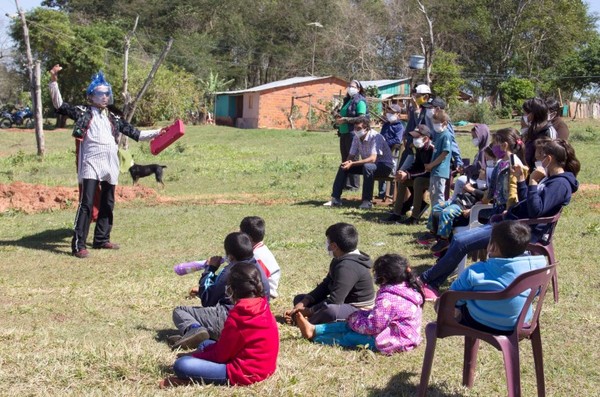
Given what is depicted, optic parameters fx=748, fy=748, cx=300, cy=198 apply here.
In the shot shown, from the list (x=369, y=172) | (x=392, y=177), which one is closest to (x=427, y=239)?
(x=369, y=172)

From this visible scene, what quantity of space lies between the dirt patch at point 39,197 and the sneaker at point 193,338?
833 centimetres

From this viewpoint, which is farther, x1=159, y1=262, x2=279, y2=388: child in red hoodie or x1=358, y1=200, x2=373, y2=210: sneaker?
x1=358, y1=200, x2=373, y2=210: sneaker

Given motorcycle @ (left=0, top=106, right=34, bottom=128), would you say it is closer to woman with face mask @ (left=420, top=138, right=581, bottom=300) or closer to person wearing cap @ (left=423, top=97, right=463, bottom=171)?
person wearing cap @ (left=423, top=97, right=463, bottom=171)

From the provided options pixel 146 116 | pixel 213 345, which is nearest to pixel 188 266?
pixel 213 345

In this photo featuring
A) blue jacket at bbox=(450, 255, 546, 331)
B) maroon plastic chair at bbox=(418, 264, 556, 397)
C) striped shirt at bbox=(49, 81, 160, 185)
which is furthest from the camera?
striped shirt at bbox=(49, 81, 160, 185)

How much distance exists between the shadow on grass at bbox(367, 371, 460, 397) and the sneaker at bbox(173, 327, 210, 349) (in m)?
1.35

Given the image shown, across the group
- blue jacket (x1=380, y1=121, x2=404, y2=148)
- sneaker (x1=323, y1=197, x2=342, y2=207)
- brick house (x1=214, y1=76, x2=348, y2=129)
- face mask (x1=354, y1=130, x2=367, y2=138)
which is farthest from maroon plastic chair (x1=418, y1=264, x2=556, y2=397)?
brick house (x1=214, y1=76, x2=348, y2=129)

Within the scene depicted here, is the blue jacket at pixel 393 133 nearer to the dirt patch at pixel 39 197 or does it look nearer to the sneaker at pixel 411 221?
the sneaker at pixel 411 221

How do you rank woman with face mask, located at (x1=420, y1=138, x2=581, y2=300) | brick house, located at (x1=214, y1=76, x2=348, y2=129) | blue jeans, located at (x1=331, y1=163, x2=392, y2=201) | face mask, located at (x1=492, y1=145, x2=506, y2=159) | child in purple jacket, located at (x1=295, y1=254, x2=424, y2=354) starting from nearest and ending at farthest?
child in purple jacket, located at (x1=295, y1=254, x2=424, y2=354)
woman with face mask, located at (x1=420, y1=138, x2=581, y2=300)
face mask, located at (x1=492, y1=145, x2=506, y2=159)
blue jeans, located at (x1=331, y1=163, x2=392, y2=201)
brick house, located at (x1=214, y1=76, x2=348, y2=129)

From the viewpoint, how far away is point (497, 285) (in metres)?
4.40

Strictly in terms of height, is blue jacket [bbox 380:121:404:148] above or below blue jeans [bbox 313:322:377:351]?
above

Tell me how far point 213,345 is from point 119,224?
6.91m

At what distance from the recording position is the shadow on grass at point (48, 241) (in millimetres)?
9641

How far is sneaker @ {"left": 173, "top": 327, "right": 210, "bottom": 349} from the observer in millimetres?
5391
